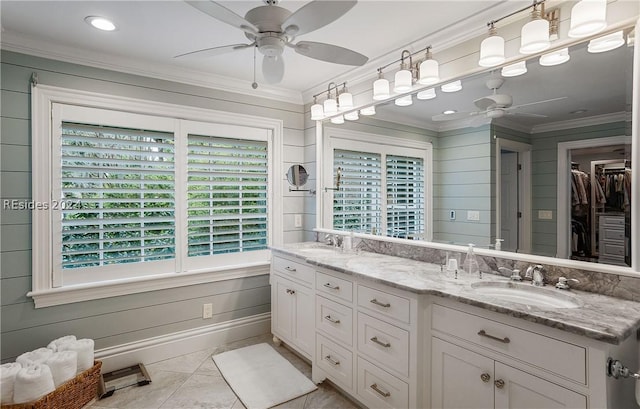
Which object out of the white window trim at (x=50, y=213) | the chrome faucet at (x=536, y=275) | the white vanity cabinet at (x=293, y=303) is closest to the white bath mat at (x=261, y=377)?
the white vanity cabinet at (x=293, y=303)

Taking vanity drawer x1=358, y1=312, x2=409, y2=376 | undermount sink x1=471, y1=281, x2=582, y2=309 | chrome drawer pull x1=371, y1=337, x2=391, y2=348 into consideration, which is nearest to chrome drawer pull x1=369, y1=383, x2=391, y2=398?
vanity drawer x1=358, y1=312, x2=409, y2=376

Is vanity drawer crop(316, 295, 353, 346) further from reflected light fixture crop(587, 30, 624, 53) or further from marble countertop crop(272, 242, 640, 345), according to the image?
reflected light fixture crop(587, 30, 624, 53)

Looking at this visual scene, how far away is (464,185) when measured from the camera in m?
2.24

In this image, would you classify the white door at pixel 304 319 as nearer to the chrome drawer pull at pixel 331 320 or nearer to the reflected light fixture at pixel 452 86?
the chrome drawer pull at pixel 331 320

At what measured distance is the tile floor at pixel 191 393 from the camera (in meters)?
2.21

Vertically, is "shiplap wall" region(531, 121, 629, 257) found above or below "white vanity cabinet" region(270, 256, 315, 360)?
above

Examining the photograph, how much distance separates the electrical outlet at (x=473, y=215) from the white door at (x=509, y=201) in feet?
0.54

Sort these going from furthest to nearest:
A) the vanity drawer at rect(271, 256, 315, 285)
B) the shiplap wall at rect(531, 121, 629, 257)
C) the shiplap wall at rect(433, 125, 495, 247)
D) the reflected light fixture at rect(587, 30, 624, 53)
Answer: the vanity drawer at rect(271, 256, 315, 285), the shiplap wall at rect(433, 125, 495, 247), the shiplap wall at rect(531, 121, 629, 257), the reflected light fixture at rect(587, 30, 624, 53)

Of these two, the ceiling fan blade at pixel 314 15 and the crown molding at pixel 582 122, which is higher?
the ceiling fan blade at pixel 314 15

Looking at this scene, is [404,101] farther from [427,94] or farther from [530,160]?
[530,160]

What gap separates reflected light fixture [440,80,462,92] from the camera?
216 cm

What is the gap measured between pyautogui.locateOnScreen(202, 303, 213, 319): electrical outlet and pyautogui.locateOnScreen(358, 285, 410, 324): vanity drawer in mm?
1674

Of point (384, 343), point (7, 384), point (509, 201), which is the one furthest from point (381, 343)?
point (7, 384)

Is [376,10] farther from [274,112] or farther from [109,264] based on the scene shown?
[109,264]
